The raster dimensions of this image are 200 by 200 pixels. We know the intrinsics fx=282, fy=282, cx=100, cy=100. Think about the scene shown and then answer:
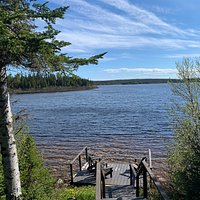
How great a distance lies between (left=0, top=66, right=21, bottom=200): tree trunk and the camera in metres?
5.19

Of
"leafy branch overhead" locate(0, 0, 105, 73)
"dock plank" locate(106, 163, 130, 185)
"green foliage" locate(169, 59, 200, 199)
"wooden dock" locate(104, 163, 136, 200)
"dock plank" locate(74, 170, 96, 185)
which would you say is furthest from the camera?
"dock plank" locate(74, 170, 96, 185)

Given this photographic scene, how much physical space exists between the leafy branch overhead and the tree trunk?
0.59 metres

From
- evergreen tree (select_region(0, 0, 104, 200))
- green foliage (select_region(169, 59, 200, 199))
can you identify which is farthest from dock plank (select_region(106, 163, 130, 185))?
evergreen tree (select_region(0, 0, 104, 200))

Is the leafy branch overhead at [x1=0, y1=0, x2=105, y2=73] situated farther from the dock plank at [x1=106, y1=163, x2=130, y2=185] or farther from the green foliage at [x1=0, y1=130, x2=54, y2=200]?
the dock plank at [x1=106, y1=163, x2=130, y2=185]

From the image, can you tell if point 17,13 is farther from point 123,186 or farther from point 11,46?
point 123,186

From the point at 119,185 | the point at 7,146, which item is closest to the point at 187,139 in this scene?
the point at 119,185

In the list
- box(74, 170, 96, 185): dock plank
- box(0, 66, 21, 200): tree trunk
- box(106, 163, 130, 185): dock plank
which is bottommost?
box(74, 170, 96, 185): dock plank

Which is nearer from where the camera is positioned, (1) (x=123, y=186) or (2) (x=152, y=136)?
(1) (x=123, y=186)

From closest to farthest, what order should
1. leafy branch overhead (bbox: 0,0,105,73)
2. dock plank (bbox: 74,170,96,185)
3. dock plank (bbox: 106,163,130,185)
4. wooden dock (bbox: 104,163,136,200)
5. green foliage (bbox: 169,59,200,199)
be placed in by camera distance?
leafy branch overhead (bbox: 0,0,105,73), green foliage (bbox: 169,59,200,199), wooden dock (bbox: 104,163,136,200), dock plank (bbox: 106,163,130,185), dock plank (bbox: 74,170,96,185)

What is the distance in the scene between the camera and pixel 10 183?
5.28 m

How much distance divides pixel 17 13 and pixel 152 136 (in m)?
19.8

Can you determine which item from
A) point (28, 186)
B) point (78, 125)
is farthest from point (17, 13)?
point (78, 125)

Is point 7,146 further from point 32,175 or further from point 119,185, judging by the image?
point 119,185

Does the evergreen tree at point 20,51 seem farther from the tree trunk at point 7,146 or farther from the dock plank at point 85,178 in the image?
the dock plank at point 85,178
